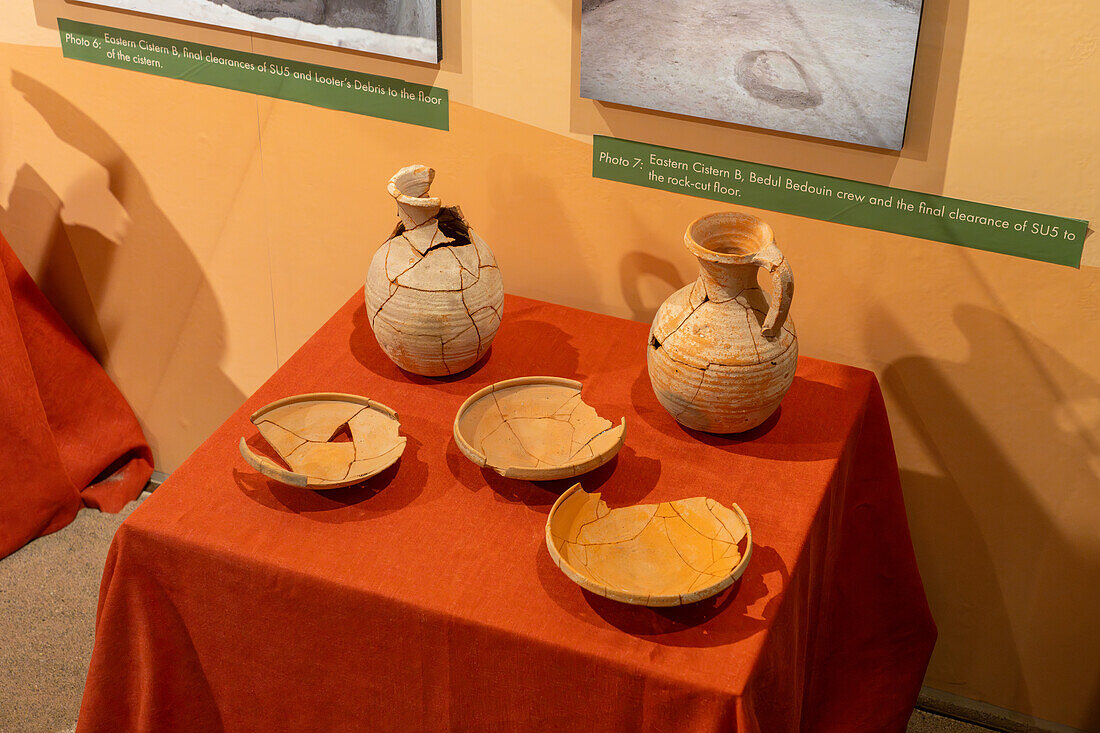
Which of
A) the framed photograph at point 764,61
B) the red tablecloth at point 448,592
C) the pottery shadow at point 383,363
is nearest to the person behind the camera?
the red tablecloth at point 448,592

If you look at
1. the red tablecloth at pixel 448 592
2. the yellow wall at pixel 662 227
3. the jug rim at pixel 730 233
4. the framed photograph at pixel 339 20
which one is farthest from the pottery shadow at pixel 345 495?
the framed photograph at pixel 339 20

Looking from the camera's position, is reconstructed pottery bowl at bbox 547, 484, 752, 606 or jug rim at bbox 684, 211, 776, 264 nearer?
reconstructed pottery bowl at bbox 547, 484, 752, 606

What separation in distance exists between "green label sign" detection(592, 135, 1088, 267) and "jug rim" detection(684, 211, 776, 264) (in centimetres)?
22

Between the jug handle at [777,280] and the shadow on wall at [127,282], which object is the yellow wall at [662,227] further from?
the jug handle at [777,280]

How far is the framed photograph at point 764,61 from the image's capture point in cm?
139

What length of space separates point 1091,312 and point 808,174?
0.43 metres

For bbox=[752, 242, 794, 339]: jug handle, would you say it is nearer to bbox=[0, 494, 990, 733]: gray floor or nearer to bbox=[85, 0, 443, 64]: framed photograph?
bbox=[85, 0, 443, 64]: framed photograph

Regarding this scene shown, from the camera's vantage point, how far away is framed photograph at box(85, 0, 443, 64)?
64.4 inches

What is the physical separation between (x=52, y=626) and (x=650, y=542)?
133cm

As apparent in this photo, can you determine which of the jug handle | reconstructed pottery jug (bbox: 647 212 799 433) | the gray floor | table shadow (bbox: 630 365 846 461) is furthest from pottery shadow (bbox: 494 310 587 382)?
the gray floor

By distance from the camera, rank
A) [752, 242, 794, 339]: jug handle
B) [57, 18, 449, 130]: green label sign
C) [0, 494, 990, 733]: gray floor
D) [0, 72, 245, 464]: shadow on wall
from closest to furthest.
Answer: [752, 242, 794, 339]: jug handle → [57, 18, 449, 130]: green label sign → [0, 494, 990, 733]: gray floor → [0, 72, 245, 464]: shadow on wall

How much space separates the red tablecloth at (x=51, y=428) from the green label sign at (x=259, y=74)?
47 cm

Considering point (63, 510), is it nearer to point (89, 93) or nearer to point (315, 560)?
point (89, 93)

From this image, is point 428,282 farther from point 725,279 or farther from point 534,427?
point 725,279
